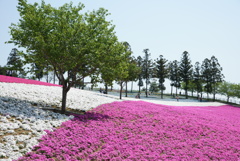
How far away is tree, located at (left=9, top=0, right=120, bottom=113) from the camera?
1323 centimetres

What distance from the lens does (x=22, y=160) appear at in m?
7.45

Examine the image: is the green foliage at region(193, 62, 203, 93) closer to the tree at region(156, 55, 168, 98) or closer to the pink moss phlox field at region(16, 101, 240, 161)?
the tree at region(156, 55, 168, 98)

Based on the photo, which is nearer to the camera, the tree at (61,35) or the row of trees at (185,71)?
the tree at (61,35)

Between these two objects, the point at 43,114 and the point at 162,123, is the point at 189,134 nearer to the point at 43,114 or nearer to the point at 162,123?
the point at 162,123

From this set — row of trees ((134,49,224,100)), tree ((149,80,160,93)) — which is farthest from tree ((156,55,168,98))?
tree ((149,80,160,93))

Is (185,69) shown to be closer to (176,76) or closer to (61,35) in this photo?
(176,76)

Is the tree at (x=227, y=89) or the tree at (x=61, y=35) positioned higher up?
the tree at (x=61, y=35)

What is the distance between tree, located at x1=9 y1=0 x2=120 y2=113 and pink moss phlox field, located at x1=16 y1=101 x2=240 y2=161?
16.0 feet

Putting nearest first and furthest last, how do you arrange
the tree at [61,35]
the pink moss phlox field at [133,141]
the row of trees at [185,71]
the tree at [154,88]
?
the pink moss phlox field at [133,141], the tree at [61,35], the row of trees at [185,71], the tree at [154,88]

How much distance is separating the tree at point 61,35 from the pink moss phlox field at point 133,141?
4.88 metres

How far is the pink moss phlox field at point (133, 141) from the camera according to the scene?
8.93m

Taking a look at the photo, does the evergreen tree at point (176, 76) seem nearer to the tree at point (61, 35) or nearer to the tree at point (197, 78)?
the tree at point (197, 78)

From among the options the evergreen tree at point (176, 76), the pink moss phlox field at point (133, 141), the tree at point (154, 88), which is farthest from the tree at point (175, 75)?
the pink moss phlox field at point (133, 141)

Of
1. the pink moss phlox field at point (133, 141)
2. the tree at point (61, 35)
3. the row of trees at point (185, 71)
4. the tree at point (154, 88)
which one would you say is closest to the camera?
the pink moss phlox field at point (133, 141)
